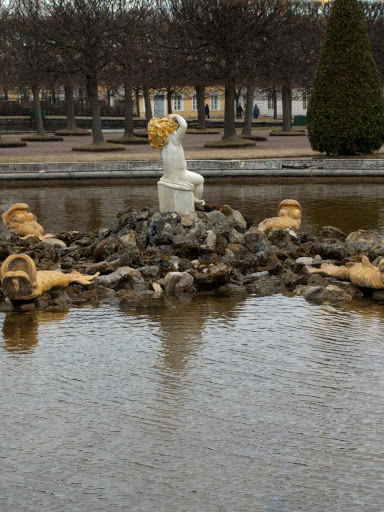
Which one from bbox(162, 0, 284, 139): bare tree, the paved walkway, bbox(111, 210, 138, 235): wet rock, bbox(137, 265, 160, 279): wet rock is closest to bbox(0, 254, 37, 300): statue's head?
bbox(137, 265, 160, 279): wet rock

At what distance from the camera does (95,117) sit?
34188 mm

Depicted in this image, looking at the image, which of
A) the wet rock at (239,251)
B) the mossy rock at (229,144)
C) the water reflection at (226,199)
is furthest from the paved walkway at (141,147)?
the wet rock at (239,251)

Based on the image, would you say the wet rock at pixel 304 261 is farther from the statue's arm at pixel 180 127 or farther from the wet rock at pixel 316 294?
the statue's arm at pixel 180 127

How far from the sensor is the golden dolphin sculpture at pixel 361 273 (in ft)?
34.2

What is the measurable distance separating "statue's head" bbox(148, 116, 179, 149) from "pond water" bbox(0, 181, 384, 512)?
9.19ft

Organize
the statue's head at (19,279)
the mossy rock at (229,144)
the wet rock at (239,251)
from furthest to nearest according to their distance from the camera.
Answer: the mossy rock at (229,144) → the wet rock at (239,251) → the statue's head at (19,279)

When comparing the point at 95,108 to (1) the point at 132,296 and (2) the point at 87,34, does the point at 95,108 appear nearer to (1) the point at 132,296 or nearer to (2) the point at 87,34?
(2) the point at 87,34

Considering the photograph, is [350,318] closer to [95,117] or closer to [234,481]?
[234,481]

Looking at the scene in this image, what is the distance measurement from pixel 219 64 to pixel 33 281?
2477 cm

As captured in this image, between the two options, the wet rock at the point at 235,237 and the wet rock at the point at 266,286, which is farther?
the wet rock at the point at 235,237

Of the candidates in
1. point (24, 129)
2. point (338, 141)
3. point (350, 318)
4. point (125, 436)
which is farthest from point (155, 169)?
point (24, 129)

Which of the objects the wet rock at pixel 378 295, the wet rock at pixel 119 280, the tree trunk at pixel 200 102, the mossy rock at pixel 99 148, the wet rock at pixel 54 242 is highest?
the tree trunk at pixel 200 102

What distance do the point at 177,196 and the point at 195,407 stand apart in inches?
242

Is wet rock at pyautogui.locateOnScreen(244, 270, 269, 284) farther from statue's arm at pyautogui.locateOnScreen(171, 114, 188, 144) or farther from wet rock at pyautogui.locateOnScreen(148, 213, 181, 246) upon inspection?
statue's arm at pyautogui.locateOnScreen(171, 114, 188, 144)
